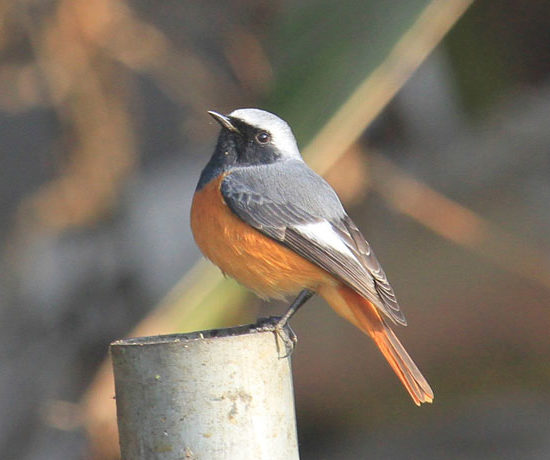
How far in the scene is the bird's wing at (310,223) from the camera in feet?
9.77

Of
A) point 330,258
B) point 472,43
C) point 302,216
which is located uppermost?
point 472,43

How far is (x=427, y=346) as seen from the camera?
529cm

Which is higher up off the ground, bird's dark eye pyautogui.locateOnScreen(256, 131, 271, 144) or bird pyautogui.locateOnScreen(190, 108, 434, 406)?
bird's dark eye pyautogui.locateOnScreen(256, 131, 271, 144)

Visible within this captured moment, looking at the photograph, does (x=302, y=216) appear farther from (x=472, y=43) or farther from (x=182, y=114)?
(x=182, y=114)

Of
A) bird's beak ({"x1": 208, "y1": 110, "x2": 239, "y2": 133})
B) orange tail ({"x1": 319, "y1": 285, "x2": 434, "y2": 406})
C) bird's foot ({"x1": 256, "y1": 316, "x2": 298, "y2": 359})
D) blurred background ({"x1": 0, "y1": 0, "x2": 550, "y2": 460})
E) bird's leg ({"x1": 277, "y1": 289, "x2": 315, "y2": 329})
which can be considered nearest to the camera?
bird's foot ({"x1": 256, "y1": 316, "x2": 298, "y2": 359})

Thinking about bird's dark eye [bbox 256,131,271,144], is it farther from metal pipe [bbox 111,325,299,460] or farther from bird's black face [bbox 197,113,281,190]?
metal pipe [bbox 111,325,299,460]

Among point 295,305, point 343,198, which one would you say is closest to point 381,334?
point 295,305

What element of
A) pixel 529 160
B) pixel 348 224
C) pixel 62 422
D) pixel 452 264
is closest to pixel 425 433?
pixel 452 264

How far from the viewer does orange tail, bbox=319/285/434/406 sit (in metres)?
3.00

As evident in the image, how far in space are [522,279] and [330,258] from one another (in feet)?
8.00

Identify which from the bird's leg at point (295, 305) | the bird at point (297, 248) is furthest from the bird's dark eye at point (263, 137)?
the bird's leg at point (295, 305)

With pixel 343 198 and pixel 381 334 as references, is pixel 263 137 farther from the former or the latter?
pixel 343 198

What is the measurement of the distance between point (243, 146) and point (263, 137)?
0.08m

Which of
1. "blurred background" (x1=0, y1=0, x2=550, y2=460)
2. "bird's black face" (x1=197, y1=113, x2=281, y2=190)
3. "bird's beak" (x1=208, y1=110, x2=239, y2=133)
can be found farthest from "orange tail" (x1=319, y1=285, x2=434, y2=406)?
"blurred background" (x1=0, y1=0, x2=550, y2=460)
